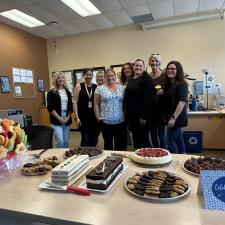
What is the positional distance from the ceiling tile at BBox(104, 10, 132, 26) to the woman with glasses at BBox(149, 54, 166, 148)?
2.27 m

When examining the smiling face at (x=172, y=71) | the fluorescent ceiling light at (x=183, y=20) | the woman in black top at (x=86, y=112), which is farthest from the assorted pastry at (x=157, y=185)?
the fluorescent ceiling light at (x=183, y=20)

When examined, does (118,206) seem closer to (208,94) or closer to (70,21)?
(208,94)

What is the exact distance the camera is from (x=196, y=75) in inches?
200

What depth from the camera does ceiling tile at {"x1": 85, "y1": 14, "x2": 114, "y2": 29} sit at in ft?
15.9

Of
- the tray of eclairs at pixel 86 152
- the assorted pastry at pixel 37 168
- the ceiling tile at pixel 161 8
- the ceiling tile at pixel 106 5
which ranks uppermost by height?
the ceiling tile at pixel 161 8

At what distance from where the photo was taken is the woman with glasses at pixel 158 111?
270 cm

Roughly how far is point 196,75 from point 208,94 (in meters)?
0.54

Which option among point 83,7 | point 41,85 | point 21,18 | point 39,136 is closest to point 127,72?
point 39,136

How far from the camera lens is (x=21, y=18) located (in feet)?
15.6

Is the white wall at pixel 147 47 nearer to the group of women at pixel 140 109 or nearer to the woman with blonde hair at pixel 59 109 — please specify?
the group of women at pixel 140 109

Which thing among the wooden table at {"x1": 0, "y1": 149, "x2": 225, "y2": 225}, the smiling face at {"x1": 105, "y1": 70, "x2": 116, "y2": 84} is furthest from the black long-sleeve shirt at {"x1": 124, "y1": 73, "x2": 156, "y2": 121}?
the wooden table at {"x1": 0, "y1": 149, "x2": 225, "y2": 225}

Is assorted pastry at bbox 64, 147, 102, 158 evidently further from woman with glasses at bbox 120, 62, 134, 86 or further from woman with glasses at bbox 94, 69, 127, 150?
woman with glasses at bbox 120, 62, 134, 86

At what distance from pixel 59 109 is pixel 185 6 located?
11.2ft

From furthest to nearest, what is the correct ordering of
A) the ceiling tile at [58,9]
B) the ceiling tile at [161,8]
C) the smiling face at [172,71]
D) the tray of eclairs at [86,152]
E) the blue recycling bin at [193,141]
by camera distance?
1. the ceiling tile at [161,8]
2. the ceiling tile at [58,9]
3. the blue recycling bin at [193,141]
4. the smiling face at [172,71]
5. the tray of eclairs at [86,152]
